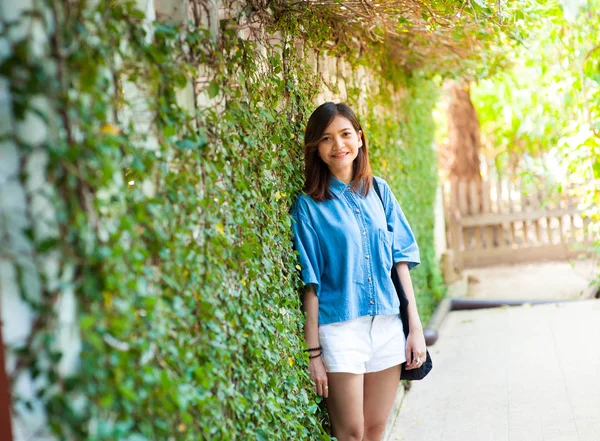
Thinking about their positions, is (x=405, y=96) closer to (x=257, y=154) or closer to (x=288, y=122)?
(x=288, y=122)

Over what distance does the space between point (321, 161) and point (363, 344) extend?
33.5 inches

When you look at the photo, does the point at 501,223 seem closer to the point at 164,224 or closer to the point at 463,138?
the point at 463,138

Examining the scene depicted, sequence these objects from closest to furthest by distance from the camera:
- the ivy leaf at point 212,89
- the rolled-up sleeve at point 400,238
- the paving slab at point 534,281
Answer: the ivy leaf at point 212,89 < the rolled-up sleeve at point 400,238 < the paving slab at point 534,281

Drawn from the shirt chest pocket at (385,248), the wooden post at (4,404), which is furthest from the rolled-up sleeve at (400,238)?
the wooden post at (4,404)

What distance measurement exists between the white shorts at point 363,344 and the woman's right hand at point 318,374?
3 cm

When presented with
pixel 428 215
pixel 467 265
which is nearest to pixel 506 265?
pixel 467 265

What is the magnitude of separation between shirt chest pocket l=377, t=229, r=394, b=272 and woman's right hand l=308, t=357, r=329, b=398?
1.72 feet

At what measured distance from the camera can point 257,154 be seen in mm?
2869

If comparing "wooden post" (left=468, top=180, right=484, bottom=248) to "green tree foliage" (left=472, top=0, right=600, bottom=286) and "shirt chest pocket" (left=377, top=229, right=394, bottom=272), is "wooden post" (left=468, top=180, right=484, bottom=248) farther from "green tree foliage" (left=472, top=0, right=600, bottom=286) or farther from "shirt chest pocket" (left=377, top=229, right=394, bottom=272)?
"shirt chest pocket" (left=377, top=229, right=394, bottom=272)

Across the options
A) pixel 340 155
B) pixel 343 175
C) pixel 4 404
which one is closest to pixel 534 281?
pixel 343 175

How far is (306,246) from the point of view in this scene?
3250mm

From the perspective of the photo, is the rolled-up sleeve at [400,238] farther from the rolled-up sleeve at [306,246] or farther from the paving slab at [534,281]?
the paving slab at [534,281]

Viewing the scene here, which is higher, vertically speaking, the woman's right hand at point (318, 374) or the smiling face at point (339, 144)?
the smiling face at point (339, 144)

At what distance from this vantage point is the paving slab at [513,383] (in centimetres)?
426
